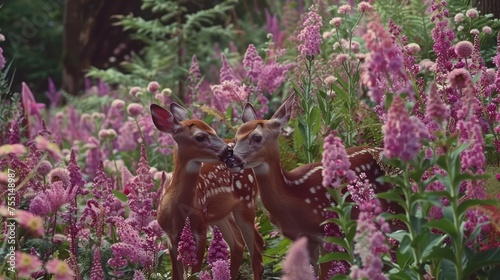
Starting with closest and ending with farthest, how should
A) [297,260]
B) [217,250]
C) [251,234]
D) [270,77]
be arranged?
1. [297,260]
2. [217,250]
3. [251,234]
4. [270,77]

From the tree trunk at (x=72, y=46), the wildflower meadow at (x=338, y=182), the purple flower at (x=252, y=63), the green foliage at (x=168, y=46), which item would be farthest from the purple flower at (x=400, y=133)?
the tree trunk at (x=72, y=46)

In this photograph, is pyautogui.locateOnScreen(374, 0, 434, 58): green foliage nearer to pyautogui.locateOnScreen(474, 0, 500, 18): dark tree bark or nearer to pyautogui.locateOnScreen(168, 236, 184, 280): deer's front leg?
pyautogui.locateOnScreen(474, 0, 500, 18): dark tree bark

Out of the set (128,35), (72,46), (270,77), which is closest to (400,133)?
(270,77)

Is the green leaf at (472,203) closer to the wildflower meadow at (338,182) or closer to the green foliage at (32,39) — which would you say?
the wildflower meadow at (338,182)

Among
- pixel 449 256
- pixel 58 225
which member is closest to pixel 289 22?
pixel 58 225

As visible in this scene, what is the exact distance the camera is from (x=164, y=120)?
4480 mm

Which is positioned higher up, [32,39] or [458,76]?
[32,39]

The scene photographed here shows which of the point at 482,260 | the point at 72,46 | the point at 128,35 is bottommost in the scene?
the point at 482,260

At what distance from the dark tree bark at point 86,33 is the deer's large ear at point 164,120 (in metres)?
8.56

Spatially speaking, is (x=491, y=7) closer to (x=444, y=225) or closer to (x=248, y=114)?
(x=248, y=114)

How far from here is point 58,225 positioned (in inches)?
252

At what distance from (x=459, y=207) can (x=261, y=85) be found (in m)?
3.27

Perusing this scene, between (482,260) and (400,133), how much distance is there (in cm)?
71

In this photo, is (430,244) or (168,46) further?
(168,46)
